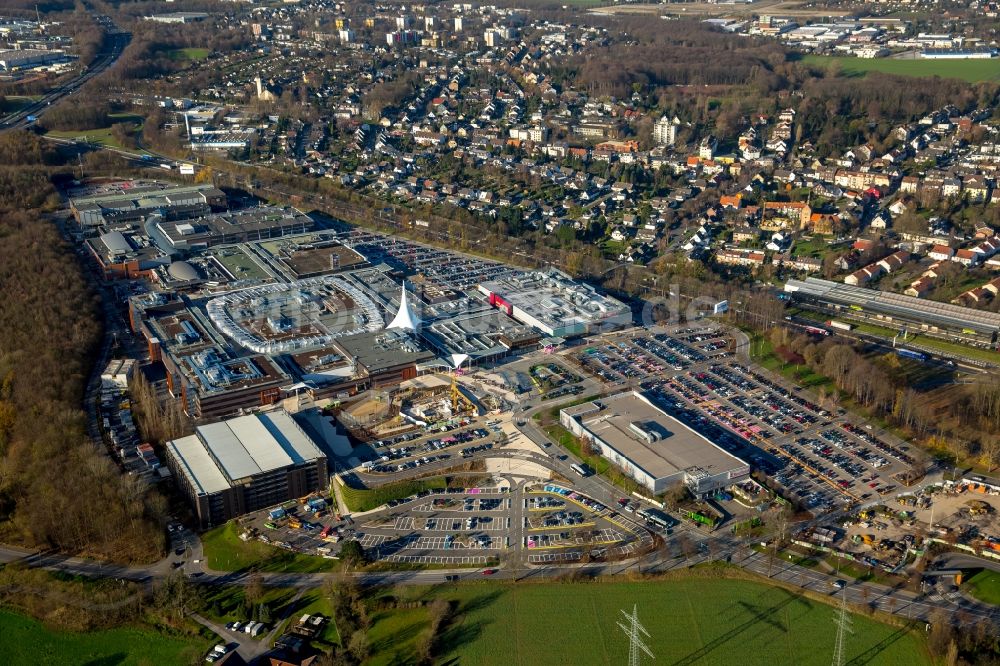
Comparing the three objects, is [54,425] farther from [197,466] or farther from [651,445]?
[651,445]

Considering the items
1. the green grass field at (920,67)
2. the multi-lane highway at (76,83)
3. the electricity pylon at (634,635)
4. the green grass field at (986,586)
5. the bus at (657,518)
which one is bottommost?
the green grass field at (986,586)

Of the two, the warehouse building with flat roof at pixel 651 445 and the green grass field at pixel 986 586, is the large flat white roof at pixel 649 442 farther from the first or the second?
the green grass field at pixel 986 586

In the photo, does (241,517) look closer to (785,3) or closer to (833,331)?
(833,331)

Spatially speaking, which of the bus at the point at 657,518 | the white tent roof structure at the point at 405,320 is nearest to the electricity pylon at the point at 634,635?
the bus at the point at 657,518

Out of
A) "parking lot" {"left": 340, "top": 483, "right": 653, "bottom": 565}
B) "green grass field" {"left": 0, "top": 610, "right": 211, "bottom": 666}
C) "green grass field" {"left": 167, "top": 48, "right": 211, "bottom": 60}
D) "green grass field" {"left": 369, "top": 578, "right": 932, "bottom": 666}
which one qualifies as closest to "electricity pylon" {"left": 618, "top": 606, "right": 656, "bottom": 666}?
"green grass field" {"left": 369, "top": 578, "right": 932, "bottom": 666}


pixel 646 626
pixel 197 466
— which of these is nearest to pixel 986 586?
pixel 646 626

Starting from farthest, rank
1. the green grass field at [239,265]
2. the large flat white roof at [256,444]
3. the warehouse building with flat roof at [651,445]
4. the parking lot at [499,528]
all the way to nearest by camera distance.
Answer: the green grass field at [239,265]
the warehouse building with flat roof at [651,445]
the large flat white roof at [256,444]
the parking lot at [499,528]
